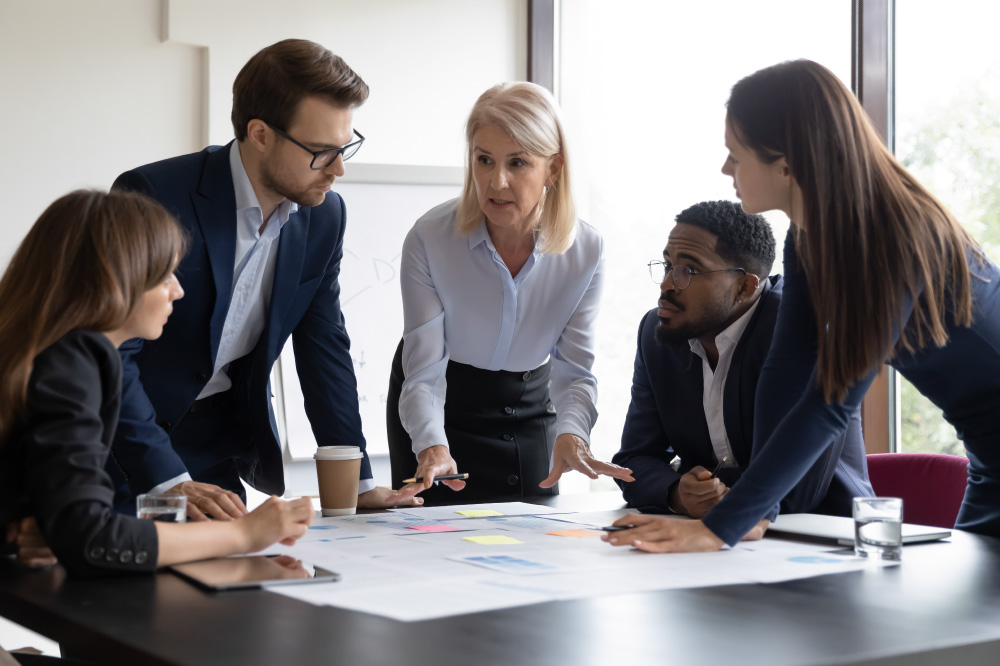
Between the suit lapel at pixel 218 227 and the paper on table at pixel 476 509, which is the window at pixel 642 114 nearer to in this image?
the paper on table at pixel 476 509

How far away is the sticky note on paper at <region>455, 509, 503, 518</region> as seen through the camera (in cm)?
207

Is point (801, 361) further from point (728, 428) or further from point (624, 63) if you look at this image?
point (624, 63)

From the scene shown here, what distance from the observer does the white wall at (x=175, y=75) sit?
155 inches

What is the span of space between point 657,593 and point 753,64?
3.01 meters

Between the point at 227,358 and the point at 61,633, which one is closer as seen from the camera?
the point at 61,633

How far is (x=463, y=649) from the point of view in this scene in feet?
3.31

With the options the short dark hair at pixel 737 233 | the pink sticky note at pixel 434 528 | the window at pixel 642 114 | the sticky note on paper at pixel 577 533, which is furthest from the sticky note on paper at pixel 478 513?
the window at pixel 642 114

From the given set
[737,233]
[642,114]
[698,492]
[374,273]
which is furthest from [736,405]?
[642,114]

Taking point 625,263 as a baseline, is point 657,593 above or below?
below

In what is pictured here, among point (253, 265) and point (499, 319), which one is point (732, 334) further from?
point (253, 265)

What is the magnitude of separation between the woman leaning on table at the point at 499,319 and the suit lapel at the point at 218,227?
564mm

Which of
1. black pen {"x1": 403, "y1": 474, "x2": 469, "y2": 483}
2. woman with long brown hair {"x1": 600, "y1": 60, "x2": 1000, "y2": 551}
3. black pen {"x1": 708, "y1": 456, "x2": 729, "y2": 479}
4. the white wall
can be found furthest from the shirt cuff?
the white wall

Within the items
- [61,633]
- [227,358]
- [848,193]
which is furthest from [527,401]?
[61,633]

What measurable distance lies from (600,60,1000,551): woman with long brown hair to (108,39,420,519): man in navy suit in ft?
2.96
